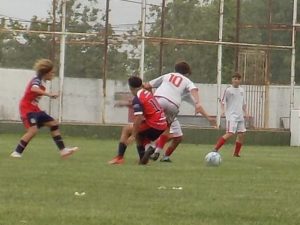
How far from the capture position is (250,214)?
345 inches

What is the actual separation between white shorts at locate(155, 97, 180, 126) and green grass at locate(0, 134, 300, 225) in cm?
153

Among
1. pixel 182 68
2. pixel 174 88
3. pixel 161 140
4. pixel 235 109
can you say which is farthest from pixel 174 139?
pixel 235 109

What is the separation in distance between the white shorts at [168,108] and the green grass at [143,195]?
1532mm

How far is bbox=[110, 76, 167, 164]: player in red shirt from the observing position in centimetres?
1585

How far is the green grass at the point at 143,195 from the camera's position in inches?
327

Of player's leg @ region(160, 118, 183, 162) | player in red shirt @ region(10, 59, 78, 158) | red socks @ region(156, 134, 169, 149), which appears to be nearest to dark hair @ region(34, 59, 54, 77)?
player in red shirt @ region(10, 59, 78, 158)

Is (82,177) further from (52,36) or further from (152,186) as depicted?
(52,36)

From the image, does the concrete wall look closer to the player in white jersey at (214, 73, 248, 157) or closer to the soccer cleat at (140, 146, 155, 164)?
the player in white jersey at (214, 73, 248, 157)

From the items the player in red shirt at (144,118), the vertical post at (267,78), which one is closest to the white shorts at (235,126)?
the player in red shirt at (144,118)

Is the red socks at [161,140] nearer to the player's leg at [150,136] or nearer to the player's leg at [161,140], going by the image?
the player's leg at [161,140]

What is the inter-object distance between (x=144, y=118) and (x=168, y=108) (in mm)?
949

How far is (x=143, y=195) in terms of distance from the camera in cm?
1021

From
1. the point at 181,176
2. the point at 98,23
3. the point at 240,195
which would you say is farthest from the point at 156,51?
the point at 240,195

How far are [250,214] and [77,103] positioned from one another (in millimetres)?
23182
